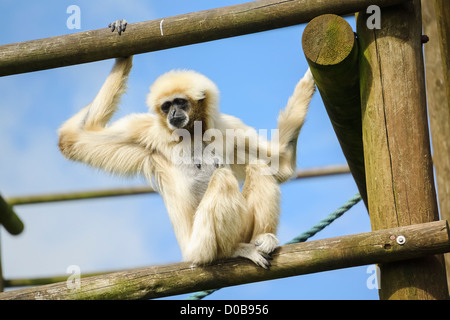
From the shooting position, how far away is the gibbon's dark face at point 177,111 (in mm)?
5523

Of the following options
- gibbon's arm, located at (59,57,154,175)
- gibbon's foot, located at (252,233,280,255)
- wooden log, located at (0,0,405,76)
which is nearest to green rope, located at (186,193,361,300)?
gibbon's foot, located at (252,233,280,255)

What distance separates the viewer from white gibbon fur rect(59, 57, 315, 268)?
498 cm

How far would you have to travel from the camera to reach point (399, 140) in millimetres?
4402

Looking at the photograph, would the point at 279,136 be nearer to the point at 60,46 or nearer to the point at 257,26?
the point at 257,26

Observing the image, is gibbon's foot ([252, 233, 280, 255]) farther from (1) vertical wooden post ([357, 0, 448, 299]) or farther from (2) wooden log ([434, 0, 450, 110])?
(2) wooden log ([434, 0, 450, 110])

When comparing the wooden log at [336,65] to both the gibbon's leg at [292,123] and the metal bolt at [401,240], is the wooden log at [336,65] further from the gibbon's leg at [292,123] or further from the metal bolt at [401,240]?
the metal bolt at [401,240]

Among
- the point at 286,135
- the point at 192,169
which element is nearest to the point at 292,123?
the point at 286,135

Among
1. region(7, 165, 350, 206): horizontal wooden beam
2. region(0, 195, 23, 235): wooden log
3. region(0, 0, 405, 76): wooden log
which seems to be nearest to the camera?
region(0, 0, 405, 76): wooden log

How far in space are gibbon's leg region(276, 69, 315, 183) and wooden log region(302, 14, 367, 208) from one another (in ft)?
1.51

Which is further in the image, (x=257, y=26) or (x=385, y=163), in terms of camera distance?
(x=257, y=26)
